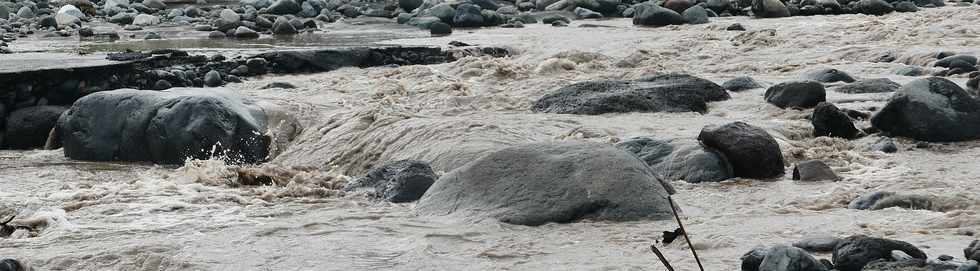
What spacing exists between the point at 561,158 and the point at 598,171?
22 centimetres

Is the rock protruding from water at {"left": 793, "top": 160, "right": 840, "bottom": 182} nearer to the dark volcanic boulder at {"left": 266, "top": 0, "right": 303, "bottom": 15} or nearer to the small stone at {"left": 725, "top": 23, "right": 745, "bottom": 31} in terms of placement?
the small stone at {"left": 725, "top": 23, "right": 745, "bottom": 31}

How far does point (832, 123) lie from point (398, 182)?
8.88 ft

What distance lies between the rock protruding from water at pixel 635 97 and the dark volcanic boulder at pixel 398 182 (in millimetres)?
2221

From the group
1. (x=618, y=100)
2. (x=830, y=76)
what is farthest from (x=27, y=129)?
(x=830, y=76)

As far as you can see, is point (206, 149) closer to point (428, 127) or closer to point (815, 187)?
point (428, 127)

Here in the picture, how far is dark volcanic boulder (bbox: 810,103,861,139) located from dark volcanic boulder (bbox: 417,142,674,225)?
1.88 m

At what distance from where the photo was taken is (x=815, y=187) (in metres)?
5.30

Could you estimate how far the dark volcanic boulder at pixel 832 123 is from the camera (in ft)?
21.5

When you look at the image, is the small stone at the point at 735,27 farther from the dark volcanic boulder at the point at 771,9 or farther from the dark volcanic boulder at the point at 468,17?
the dark volcanic boulder at the point at 468,17

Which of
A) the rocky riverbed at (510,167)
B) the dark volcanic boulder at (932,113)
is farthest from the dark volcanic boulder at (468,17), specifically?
the dark volcanic boulder at (932,113)

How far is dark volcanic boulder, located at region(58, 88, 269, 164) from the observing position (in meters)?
7.30

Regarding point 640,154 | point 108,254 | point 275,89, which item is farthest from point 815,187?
point 275,89

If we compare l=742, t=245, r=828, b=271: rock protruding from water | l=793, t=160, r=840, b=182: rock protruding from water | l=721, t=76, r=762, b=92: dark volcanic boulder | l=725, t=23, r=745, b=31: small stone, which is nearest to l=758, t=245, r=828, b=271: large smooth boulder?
l=742, t=245, r=828, b=271: rock protruding from water

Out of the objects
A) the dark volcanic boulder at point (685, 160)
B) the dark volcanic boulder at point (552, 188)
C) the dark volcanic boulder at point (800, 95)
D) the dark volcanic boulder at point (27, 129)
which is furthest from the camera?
the dark volcanic boulder at point (27, 129)
